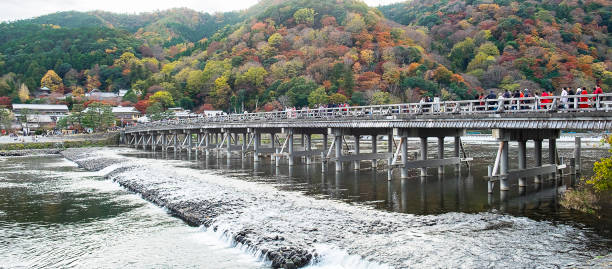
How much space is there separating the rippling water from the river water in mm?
31

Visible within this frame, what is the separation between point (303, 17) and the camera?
122 metres

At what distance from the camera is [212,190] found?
21.6 m

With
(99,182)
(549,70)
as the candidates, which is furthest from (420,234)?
(549,70)

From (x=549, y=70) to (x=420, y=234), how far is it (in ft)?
255

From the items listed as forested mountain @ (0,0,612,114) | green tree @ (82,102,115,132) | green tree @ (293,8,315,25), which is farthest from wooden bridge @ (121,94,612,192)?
green tree @ (293,8,315,25)

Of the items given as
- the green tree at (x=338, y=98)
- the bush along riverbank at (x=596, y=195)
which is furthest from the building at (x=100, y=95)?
the bush along riverbank at (x=596, y=195)

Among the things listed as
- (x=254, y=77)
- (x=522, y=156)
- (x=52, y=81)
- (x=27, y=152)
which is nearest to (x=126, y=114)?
(x=254, y=77)

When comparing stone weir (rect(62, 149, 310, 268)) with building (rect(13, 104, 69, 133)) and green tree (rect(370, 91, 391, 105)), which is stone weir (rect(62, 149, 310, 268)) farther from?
building (rect(13, 104, 69, 133))

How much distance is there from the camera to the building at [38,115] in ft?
289

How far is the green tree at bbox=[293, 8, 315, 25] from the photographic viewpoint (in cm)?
12119

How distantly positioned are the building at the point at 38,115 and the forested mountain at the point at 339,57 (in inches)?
589

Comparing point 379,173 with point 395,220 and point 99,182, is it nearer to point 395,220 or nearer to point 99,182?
point 395,220

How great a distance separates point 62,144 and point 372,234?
6529 cm

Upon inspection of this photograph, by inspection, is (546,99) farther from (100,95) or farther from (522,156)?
(100,95)
